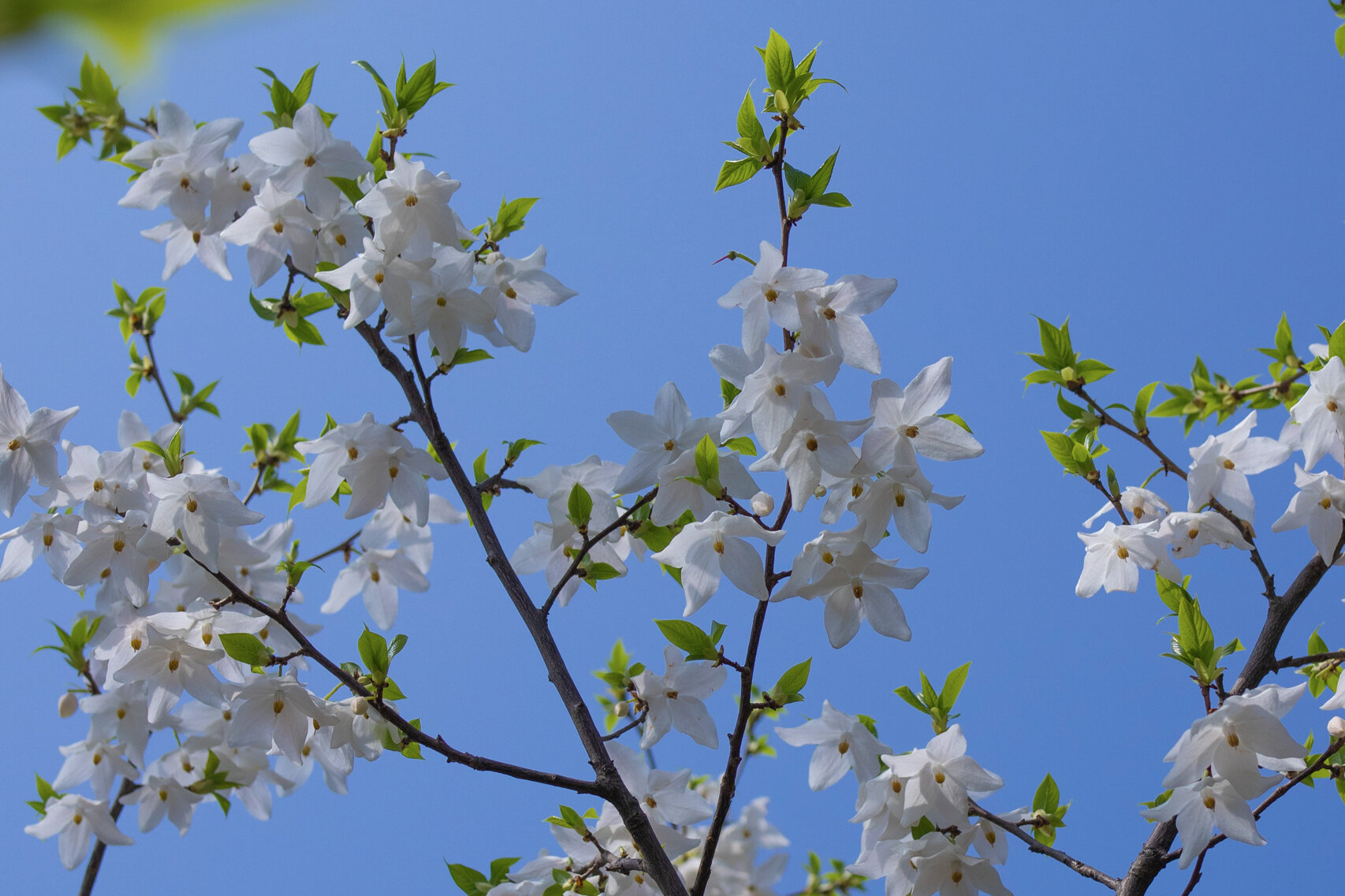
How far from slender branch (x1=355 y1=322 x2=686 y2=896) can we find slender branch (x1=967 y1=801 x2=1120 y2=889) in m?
0.70

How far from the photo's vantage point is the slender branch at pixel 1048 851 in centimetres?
210

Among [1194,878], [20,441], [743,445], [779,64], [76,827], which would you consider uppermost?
[779,64]

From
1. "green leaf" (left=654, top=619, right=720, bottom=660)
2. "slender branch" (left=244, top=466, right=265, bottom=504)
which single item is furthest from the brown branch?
"green leaf" (left=654, top=619, right=720, bottom=660)

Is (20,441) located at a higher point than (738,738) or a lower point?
higher

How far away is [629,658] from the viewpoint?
3059 millimetres

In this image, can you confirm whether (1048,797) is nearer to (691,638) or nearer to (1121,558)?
(1121,558)

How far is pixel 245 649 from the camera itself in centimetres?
194

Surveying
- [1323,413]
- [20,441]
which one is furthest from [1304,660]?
[20,441]

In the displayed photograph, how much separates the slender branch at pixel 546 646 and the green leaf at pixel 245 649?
50cm

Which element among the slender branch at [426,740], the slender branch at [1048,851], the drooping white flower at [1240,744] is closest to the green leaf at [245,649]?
the slender branch at [426,740]

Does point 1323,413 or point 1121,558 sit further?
point 1121,558

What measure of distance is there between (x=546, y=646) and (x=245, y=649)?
2.00ft

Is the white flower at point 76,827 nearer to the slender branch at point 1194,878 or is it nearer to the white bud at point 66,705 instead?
the white bud at point 66,705

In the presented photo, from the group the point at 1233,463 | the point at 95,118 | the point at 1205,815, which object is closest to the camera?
the point at 1205,815
